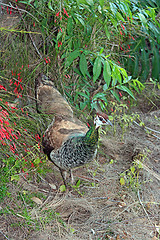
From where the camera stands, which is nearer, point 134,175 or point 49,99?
point 134,175

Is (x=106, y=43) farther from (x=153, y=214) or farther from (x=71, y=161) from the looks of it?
(x=153, y=214)

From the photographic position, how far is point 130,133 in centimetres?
323

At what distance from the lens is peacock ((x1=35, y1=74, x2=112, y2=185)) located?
2.18 m

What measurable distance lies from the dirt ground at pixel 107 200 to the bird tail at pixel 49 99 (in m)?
0.51

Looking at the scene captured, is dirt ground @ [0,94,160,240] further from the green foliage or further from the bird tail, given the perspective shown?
the bird tail

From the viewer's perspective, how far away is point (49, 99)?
8.94 feet

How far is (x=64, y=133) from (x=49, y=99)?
472 millimetres

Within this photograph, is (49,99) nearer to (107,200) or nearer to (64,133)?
(64,133)

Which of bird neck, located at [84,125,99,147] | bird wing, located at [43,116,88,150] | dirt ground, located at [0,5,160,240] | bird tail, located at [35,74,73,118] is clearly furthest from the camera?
bird tail, located at [35,74,73,118]

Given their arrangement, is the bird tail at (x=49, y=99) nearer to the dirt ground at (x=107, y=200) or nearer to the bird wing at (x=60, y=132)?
the bird wing at (x=60, y=132)

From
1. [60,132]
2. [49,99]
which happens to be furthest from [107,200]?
[49,99]

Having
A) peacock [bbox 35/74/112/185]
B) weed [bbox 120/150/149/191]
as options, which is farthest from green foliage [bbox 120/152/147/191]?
peacock [bbox 35/74/112/185]

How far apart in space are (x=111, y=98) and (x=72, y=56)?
1.28m

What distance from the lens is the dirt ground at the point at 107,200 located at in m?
2.00
